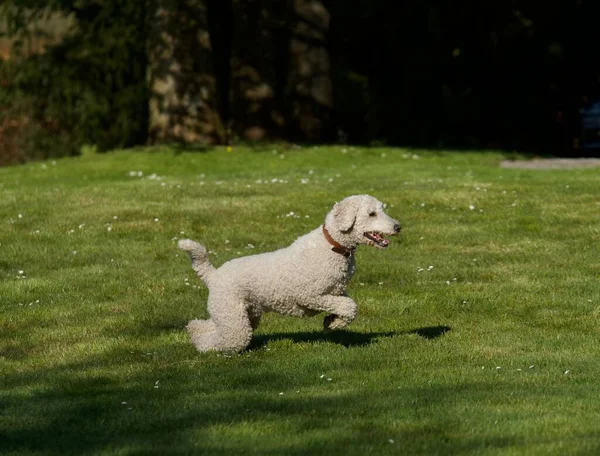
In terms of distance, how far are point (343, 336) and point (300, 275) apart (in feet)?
4.22

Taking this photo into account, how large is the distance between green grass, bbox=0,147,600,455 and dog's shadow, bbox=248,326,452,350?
35 mm

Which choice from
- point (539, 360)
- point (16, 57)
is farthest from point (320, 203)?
point (16, 57)

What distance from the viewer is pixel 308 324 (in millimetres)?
11500

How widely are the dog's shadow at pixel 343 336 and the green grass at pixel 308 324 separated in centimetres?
3

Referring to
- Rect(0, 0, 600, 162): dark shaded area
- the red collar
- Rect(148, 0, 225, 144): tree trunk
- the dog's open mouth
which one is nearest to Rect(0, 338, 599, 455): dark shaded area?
the red collar

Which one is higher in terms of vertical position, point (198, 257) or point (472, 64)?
point (472, 64)

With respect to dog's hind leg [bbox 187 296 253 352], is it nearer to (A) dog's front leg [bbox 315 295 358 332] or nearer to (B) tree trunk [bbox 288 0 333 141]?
(A) dog's front leg [bbox 315 295 358 332]

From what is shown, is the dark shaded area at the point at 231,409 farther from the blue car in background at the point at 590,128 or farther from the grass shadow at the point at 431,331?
the blue car in background at the point at 590,128

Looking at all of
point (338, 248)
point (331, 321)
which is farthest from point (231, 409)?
point (338, 248)

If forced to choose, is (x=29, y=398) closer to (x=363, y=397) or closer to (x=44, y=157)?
(x=363, y=397)

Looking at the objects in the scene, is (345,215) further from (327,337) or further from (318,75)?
(318,75)

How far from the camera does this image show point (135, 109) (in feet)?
90.6

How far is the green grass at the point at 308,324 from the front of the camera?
7648 millimetres

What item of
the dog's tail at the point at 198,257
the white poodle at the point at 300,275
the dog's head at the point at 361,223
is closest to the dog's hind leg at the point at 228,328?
the white poodle at the point at 300,275
